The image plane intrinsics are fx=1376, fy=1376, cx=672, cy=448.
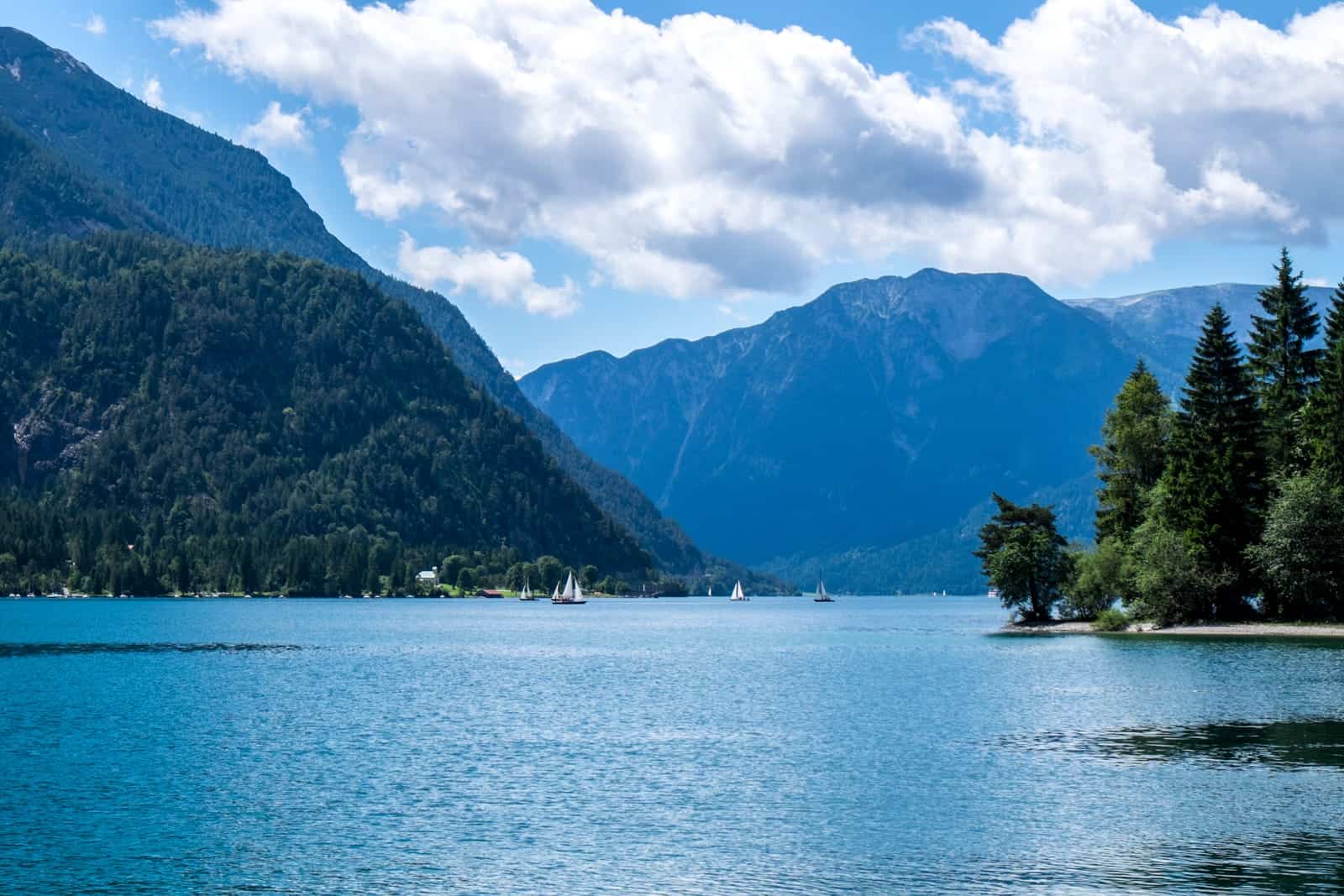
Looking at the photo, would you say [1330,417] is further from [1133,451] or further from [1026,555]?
[1026,555]

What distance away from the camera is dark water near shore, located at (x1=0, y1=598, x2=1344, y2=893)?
4297cm

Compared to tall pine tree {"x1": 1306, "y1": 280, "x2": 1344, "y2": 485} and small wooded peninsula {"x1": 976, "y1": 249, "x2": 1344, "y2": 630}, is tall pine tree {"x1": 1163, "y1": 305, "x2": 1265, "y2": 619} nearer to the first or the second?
small wooded peninsula {"x1": 976, "y1": 249, "x2": 1344, "y2": 630}

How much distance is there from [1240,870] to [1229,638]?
108 metres

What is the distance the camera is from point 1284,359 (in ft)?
510

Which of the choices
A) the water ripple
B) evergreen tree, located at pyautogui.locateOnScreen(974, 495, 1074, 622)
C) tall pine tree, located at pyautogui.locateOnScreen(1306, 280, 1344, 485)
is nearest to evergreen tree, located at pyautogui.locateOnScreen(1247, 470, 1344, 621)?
tall pine tree, located at pyautogui.locateOnScreen(1306, 280, 1344, 485)

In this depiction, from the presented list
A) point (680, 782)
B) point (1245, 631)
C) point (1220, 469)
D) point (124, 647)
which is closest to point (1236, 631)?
point (1245, 631)

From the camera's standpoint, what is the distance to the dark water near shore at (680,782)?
43.0 metres

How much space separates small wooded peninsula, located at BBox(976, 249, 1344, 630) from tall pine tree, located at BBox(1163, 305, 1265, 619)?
5.1 inches

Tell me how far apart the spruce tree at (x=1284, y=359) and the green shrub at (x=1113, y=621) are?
25960 millimetres

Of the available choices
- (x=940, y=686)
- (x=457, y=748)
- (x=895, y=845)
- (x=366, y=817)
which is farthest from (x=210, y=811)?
(x=940, y=686)

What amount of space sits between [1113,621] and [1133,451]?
22108mm

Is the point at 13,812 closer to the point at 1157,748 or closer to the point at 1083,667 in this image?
the point at 1157,748

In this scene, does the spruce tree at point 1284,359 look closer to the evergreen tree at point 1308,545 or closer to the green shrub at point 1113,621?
the evergreen tree at point 1308,545

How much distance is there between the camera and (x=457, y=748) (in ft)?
233
